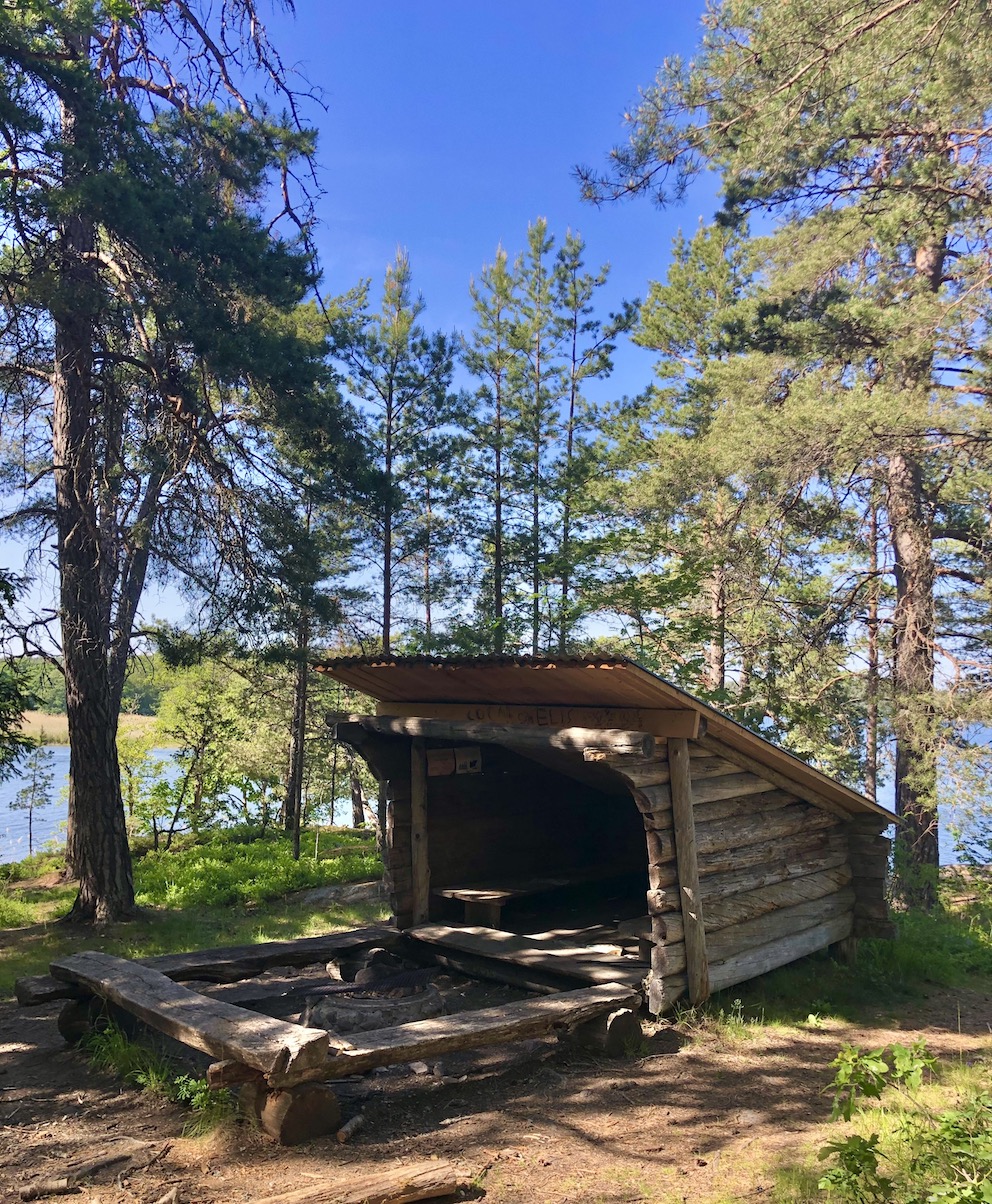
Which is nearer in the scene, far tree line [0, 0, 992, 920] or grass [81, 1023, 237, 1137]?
grass [81, 1023, 237, 1137]

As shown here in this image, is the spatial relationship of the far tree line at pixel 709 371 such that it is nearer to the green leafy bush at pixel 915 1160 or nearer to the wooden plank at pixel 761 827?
the wooden plank at pixel 761 827

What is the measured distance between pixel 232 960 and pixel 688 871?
12.3 ft

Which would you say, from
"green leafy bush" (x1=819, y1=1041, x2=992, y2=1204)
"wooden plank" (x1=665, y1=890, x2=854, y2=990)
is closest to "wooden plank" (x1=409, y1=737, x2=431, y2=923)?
"wooden plank" (x1=665, y1=890, x2=854, y2=990)

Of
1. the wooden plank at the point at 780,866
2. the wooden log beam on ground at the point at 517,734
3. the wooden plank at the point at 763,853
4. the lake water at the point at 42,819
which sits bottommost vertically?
the lake water at the point at 42,819

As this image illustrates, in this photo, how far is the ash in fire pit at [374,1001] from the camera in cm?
557

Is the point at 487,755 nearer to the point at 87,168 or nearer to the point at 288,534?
the point at 288,534

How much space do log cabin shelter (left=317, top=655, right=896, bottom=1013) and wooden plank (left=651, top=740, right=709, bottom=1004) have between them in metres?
0.01

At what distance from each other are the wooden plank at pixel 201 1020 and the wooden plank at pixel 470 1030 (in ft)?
0.55

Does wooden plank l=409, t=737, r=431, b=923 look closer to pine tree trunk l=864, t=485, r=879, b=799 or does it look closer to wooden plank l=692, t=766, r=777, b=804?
wooden plank l=692, t=766, r=777, b=804

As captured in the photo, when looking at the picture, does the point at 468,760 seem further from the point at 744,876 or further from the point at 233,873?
the point at 233,873

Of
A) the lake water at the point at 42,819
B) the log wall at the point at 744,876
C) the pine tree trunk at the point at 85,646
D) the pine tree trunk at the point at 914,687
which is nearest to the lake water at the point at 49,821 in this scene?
the lake water at the point at 42,819

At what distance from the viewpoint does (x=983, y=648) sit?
13758mm

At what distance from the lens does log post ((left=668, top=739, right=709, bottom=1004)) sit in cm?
611

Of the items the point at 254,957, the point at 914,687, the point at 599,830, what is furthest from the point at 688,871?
the point at 914,687
